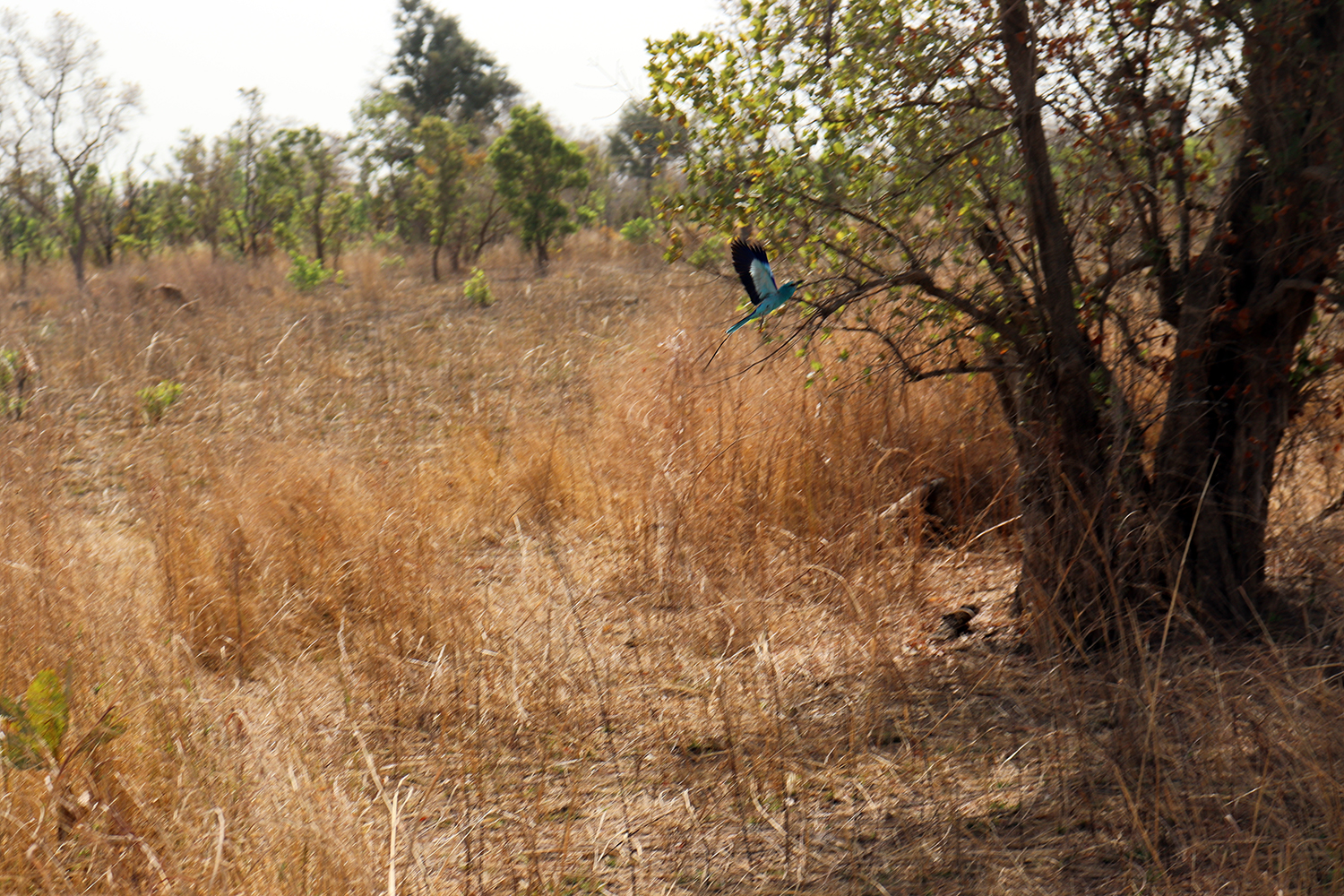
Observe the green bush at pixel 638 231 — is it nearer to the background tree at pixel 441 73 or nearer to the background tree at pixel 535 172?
the background tree at pixel 535 172

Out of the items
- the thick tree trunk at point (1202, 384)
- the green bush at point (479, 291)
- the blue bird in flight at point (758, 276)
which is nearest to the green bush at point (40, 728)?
the blue bird in flight at point (758, 276)

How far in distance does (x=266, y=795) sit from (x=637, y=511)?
263 centimetres

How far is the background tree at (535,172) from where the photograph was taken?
45.9ft

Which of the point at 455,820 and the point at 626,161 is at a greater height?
the point at 626,161

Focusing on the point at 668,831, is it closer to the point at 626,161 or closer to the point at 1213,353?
the point at 1213,353

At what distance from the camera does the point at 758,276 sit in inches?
105

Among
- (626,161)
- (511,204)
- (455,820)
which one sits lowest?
(455,820)

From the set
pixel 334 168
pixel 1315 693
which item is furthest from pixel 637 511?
pixel 334 168

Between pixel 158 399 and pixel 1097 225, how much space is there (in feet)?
20.9

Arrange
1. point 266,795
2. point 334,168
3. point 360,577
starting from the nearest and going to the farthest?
point 266,795 < point 360,577 < point 334,168

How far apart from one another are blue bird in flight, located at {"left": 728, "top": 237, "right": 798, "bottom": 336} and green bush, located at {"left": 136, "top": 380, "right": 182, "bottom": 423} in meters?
5.57

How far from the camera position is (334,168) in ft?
52.6

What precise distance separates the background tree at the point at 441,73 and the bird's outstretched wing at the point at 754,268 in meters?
26.7

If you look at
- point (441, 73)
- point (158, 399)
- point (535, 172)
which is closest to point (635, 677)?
point (158, 399)
